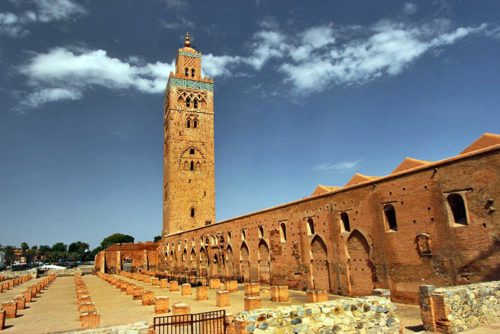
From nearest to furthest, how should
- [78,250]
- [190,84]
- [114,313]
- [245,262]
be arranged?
[114,313]
[245,262]
[190,84]
[78,250]

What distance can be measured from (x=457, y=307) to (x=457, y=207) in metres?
4.10

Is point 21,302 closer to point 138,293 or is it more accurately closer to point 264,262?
point 138,293

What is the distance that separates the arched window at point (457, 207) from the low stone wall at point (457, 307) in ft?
9.37

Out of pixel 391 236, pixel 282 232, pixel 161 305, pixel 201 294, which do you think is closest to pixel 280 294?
pixel 201 294

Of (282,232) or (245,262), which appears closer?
(282,232)

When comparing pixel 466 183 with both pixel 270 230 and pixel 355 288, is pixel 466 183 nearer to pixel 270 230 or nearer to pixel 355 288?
pixel 355 288

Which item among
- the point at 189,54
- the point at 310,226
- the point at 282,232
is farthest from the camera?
the point at 189,54

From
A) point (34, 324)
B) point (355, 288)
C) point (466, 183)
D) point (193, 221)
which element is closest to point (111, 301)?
point (34, 324)

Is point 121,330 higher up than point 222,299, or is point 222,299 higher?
point 121,330

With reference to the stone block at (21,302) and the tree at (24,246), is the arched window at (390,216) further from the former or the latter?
the tree at (24,246)

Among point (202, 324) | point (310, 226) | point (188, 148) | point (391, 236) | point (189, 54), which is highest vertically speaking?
point (189, 54)

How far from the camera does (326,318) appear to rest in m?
6.73

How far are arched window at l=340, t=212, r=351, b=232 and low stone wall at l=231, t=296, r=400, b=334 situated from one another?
→ 22.9 ft

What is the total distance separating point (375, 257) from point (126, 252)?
36287mm
